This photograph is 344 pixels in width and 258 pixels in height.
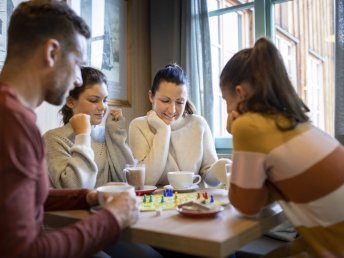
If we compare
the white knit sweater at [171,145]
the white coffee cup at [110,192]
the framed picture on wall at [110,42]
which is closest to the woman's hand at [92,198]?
the white coffee cup at [110,192]

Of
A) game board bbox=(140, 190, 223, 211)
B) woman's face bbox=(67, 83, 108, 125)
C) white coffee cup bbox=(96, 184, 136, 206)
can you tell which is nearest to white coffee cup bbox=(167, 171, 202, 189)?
game board bbox=(140, 190, 223, 211)

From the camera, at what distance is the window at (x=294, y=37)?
250 centimetres

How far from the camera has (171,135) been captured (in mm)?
1868

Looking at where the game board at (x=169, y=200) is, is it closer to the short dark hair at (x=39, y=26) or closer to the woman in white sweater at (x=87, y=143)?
the woman in white sweater at (x=87, y=143)

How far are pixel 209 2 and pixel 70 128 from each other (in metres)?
2.09

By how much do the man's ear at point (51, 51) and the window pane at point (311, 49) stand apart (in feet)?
6.25

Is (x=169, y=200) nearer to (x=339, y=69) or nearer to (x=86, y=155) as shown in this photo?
(x=86, y=155)

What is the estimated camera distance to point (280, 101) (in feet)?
3.19

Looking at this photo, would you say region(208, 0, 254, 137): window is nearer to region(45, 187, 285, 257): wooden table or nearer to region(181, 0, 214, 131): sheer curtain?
region(181, 0, 214, 131): sheer curtain

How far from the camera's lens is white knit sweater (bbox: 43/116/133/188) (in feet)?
4.16

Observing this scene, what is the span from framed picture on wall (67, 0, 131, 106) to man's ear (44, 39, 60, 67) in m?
1.70

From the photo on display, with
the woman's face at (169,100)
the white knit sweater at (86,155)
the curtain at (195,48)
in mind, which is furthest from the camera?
the curtain at (195,48)

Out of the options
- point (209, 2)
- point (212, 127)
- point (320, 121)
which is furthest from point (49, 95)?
point (209, 2)

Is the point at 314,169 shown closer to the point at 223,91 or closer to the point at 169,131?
the point at 223,91
